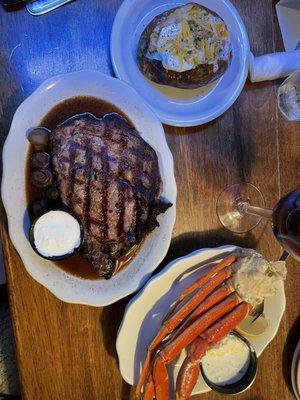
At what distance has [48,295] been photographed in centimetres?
200

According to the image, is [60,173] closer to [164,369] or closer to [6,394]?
[164,369]

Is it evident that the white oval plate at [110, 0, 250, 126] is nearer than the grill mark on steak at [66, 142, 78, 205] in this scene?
No

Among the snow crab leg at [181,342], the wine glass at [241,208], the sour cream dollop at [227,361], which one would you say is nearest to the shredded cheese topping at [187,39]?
the wine glass at [241,208]

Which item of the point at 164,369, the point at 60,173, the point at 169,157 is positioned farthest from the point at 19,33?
the point at 164,369

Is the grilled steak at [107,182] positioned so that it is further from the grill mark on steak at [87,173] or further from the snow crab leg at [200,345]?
the snow crab leg at [200,345]

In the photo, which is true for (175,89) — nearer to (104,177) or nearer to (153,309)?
(104,177)

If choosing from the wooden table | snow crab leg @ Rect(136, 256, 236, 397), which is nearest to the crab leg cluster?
snow crab leg @ Rect(136, 256, 236, 397)

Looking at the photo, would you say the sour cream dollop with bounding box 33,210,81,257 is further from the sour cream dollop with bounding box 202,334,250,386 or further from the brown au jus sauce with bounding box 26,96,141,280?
the sour cream dollop with bounding box 202,334,250,386

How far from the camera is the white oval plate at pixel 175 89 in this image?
2.01 meters

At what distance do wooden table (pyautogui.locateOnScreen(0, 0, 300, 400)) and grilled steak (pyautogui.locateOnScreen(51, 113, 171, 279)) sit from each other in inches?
7.7

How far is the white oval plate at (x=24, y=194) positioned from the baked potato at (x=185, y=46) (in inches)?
6.0

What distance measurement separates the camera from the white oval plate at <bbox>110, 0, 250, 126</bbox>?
2.01 metres

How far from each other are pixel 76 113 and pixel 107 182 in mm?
304

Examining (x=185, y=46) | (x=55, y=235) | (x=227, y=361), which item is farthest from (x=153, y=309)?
(x=185, y=46)
